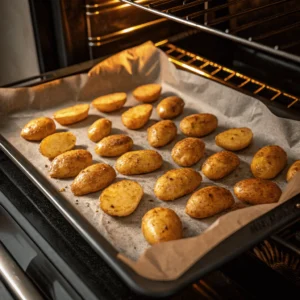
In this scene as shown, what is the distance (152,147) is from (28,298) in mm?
528

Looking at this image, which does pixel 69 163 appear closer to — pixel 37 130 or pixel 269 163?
pixel 37 130

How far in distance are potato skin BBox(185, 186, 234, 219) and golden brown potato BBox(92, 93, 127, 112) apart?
0.47 meters

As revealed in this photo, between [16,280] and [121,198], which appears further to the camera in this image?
[121,198]

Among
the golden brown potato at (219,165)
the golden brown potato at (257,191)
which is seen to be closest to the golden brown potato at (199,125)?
the golden brown potato at (219,165)

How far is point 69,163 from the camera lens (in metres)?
1.14

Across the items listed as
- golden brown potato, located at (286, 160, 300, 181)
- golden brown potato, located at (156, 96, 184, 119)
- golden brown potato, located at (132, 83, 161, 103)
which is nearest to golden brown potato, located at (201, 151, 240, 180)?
golden brown potato, located at (286, 160, 300, 181)

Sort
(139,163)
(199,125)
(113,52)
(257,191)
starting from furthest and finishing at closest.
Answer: (113,52), (199,125), (139,163), (257,191)

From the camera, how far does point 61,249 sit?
951mm

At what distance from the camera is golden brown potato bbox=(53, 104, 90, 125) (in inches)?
52.3

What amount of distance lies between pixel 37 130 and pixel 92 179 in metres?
0.27

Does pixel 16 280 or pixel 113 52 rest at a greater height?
pixel 113 52

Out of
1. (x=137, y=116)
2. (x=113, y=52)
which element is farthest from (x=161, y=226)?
(x=113, y=52)

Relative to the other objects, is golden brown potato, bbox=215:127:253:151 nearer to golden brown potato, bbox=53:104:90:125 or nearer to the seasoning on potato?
the seasoning on potato

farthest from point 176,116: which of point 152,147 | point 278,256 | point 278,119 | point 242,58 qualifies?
point 278,256
